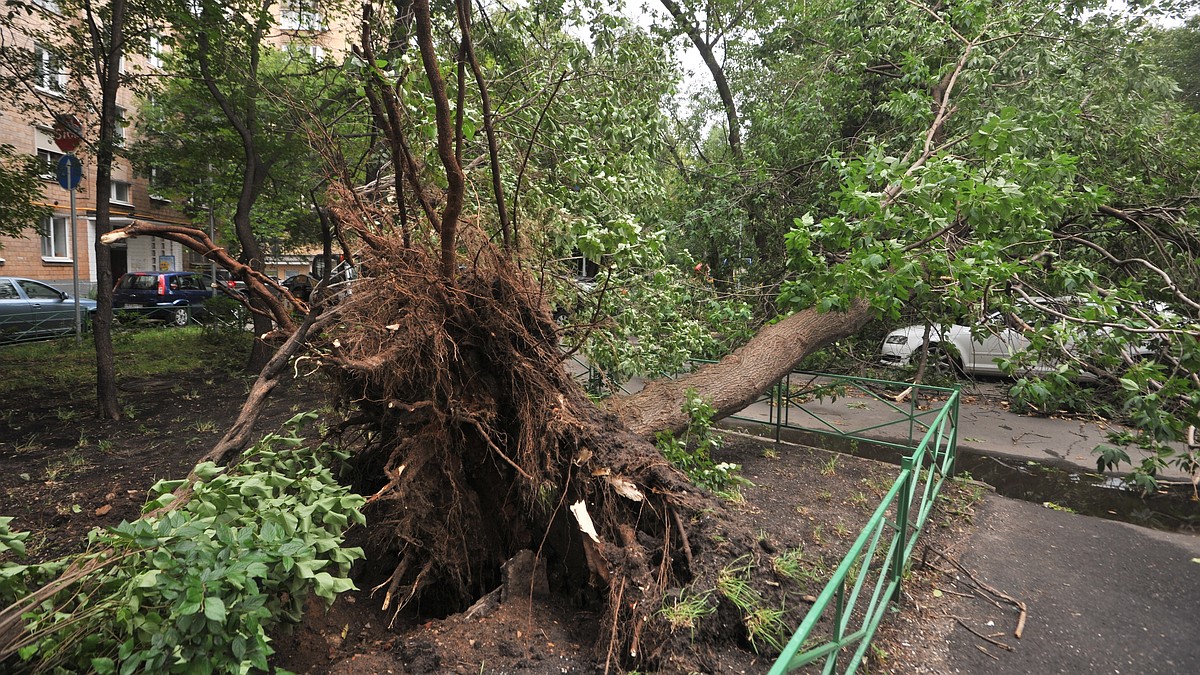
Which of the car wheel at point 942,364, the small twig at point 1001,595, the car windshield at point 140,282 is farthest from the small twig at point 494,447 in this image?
the car windshield at point 140,282

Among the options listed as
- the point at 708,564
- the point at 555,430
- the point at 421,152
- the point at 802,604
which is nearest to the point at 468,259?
the point at 555,430

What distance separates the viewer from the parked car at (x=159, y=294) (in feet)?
54.3

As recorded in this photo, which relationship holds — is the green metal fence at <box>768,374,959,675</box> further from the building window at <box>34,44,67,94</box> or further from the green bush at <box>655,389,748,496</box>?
the building window at <box>34,44,67,94</box>

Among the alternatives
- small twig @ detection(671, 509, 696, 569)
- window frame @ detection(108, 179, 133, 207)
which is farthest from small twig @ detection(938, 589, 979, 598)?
window frame @ detection(108, 179, 133, 207)

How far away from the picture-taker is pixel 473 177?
4500 millimetres

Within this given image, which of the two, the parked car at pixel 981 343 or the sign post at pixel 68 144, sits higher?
Answer: the sign post at pixel 68 144

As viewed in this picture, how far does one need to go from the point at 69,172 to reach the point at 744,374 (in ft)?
29.2

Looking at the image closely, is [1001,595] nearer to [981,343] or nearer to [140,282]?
[981,343]

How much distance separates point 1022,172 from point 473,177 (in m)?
4.13

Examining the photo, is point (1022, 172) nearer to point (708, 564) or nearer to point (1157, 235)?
point (1157, 235)

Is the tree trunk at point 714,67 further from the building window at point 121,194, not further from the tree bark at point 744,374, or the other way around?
the building window at point 121,194

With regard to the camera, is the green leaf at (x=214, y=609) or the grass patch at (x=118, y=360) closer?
the green leaf at (x=214, y=609)

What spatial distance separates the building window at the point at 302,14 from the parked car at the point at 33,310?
305 inches

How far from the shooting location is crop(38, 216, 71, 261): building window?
2119 cm
